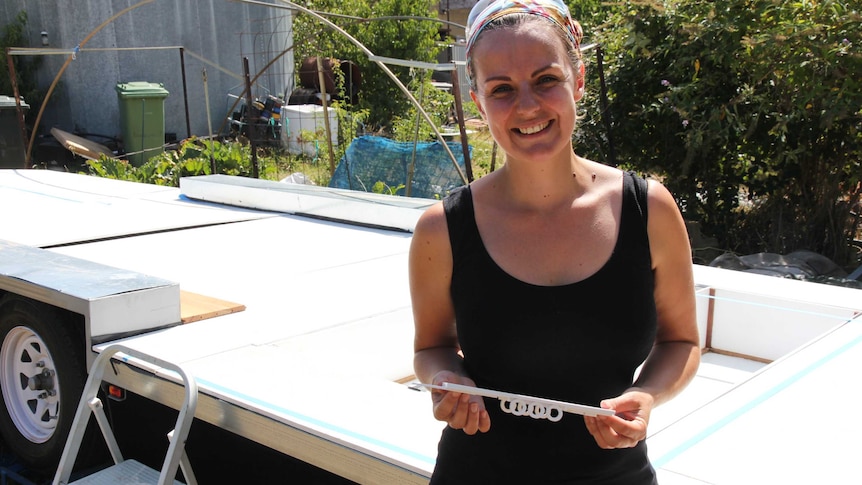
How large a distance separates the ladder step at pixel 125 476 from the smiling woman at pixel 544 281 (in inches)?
67.8

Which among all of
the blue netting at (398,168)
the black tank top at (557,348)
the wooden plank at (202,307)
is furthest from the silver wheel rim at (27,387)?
the blue netting at (398,168)

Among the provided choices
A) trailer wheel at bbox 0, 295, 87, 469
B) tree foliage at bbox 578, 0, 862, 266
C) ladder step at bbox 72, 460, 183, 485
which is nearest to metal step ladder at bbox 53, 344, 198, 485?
ladder step at bbox 72, 460, 183, 485

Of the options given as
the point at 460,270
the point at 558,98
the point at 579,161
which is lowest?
the point at 460,270

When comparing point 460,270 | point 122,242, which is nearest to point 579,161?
point 460,270

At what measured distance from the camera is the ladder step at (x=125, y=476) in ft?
9.16

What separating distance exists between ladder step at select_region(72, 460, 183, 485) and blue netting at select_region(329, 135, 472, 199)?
4.86m

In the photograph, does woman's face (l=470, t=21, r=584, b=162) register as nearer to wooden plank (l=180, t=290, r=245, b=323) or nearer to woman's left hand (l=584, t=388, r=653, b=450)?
woman's left hand (l=584, t=388, r=653, b=450)

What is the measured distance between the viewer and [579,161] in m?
1.47

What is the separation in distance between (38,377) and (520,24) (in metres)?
2.81

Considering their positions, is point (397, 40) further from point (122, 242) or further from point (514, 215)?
point (514, 215)

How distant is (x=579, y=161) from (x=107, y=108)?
15368mm

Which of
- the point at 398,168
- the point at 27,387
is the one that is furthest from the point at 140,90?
the point at 27,387

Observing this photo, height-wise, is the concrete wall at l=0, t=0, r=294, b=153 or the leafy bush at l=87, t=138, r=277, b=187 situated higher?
the concrete wall at l=0, t=0, r=294, b=153

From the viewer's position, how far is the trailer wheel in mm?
3191
